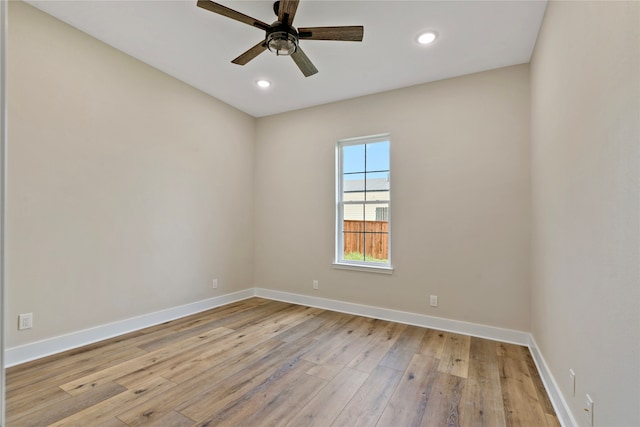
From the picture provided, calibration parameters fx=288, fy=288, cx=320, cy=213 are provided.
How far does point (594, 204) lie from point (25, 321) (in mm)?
3880

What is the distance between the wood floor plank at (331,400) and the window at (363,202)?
159 centimetres

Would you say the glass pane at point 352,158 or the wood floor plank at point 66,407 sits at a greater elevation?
the glass pane at point 352,158

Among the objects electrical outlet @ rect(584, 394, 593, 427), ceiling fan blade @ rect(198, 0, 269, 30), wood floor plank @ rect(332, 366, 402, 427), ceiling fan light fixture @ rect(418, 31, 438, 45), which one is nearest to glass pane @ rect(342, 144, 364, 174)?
ceiling fan light fixture @ rect(418, 31, 438, 45)

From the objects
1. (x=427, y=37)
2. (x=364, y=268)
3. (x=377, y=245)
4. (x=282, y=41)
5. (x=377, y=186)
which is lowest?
(x=364, y=268)

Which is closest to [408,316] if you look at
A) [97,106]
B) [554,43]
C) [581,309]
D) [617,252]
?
[581,309]

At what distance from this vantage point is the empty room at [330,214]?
1543 millimetres

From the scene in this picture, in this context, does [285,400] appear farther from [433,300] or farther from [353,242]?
[353,242]

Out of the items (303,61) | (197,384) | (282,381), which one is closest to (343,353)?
(282,381)

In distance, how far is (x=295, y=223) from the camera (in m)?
4.31

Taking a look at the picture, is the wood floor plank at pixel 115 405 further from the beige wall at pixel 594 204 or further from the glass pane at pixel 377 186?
the glass pane at pixel 377 186

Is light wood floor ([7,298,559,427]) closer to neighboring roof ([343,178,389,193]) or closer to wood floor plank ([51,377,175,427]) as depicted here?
wood floor plank ([51,377,175,427])

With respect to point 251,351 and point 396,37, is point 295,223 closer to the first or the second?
point 251,351

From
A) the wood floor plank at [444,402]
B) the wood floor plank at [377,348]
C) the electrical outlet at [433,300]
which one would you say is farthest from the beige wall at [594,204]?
the wood floor plank at [377,348]

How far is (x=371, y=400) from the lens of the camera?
1950 mm
